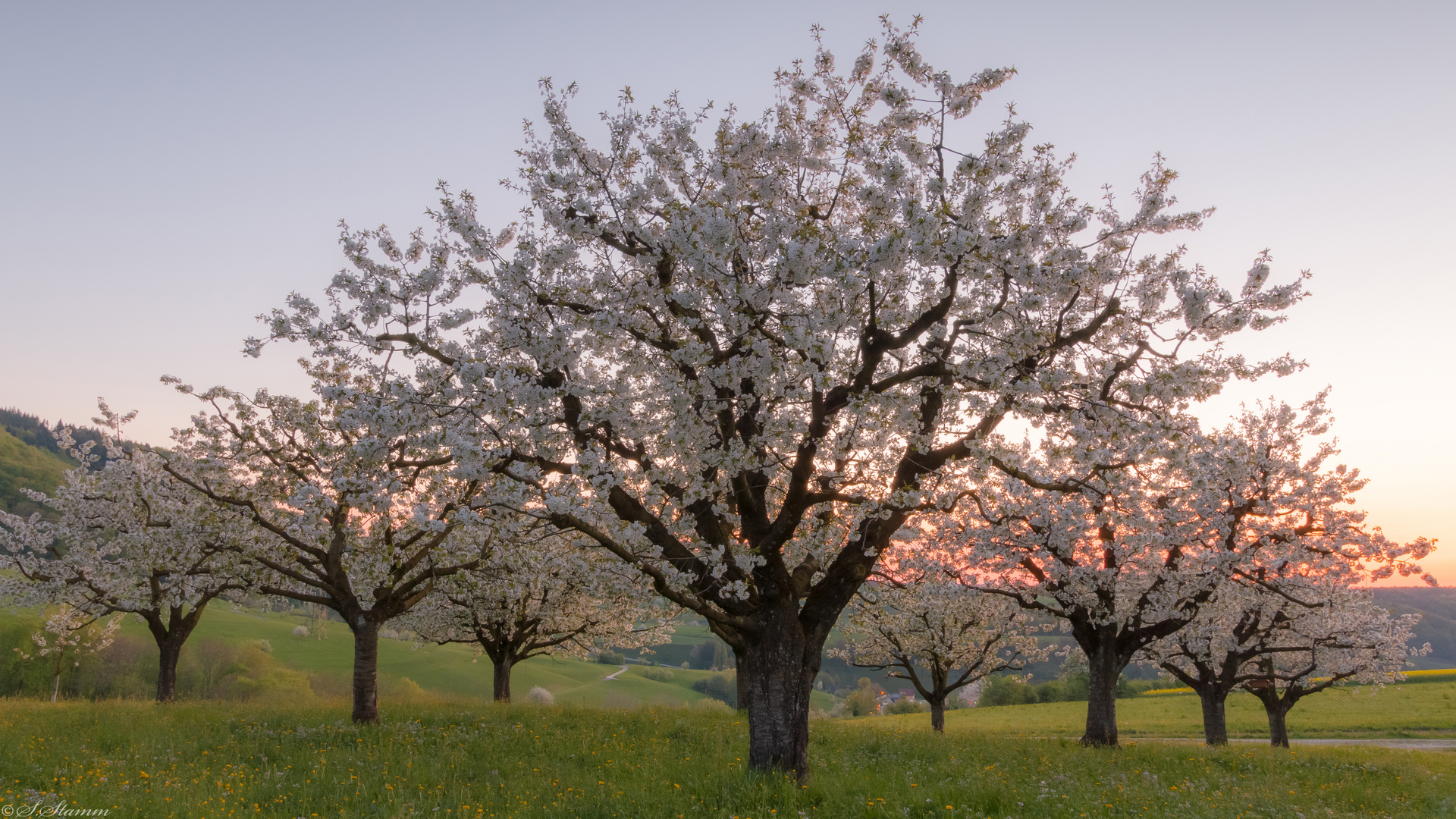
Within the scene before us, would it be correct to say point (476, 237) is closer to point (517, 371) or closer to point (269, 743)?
point (517, 371)

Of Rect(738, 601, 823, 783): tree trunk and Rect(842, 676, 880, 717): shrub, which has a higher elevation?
Rect(738, 601, 823, 783): tree trunk

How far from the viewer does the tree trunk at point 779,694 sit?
1167 centimetres

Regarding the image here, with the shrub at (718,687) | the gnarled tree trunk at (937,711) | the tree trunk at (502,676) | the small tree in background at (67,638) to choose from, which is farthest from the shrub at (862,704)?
the small tree in background at (67,638)

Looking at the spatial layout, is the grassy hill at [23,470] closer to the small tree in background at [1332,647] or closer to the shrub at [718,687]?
the shrub at [718,687]

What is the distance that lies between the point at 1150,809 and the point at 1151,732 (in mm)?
43797

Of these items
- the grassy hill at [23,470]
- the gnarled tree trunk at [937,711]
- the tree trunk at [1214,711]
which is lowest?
the gnarled tree trunk at [937,711]

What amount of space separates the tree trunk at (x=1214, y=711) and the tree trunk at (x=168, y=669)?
4037 centimetres

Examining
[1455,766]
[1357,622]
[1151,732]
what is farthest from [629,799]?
[1151,732]

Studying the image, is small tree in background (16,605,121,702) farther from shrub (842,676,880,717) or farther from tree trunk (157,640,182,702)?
shrub (842,676,880,717)

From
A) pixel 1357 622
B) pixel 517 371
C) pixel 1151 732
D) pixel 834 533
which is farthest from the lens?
pixel 1151 732

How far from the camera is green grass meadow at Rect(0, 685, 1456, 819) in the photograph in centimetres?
1010

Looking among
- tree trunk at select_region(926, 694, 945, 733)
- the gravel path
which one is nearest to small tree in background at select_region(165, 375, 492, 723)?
tree trunk at select_region(926, 694, 945, 733)

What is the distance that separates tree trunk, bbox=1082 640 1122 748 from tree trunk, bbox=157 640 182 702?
109ft

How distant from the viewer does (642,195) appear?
12547 mm
